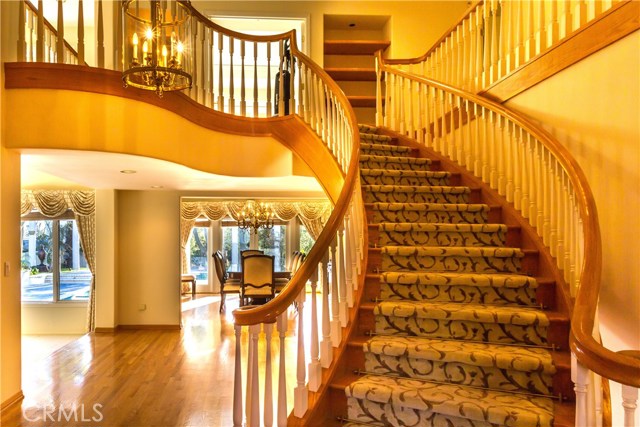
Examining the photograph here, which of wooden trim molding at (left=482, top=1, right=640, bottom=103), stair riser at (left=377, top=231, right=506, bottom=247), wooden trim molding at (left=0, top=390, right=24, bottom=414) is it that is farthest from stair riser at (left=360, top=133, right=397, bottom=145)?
wooden trim molding at (left=0, top=390, right=24, bottom=414)

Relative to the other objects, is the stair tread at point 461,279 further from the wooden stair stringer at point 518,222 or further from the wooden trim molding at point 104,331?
the wooden trim molding at point 104,331

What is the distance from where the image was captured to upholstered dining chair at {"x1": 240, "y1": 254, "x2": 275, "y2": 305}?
23.9 feet

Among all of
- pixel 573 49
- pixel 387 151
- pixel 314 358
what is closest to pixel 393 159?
pixel 387 151

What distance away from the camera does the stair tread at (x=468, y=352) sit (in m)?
2.10

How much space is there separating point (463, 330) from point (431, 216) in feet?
4.16

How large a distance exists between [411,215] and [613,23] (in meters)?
1.83

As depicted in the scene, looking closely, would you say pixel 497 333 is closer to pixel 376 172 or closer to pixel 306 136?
pixel 376 172

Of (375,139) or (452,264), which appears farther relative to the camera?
(375,139)

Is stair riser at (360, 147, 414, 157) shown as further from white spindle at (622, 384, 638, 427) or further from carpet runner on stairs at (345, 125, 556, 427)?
white spindle at (622, 384, 638, 427)

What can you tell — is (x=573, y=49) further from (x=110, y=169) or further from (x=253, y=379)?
(x=110, y=169)

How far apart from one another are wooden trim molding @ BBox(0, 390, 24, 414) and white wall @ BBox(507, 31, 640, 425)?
4.62 m

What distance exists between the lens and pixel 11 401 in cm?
374

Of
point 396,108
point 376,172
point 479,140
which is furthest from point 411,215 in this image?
point 396,108

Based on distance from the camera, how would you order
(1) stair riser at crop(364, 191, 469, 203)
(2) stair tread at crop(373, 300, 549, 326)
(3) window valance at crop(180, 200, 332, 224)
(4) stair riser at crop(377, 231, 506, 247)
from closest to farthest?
1. (2) stair tread at crop(373, 300, 549, 326)
2. (4) stair riser at crop(377, 231, 506, 247)
3. (1) stair riser at crop(364, 191, 469, 203)
4. (3) window valance at crop(180, 200, 332, 224)
